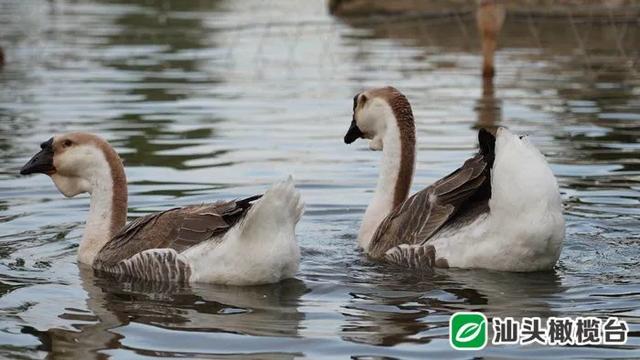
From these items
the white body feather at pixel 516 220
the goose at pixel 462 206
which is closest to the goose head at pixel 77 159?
the goose at pixel 462 206

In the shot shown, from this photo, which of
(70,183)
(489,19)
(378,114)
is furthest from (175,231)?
(489,19)

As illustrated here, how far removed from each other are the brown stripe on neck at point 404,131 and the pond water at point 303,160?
0.81 m

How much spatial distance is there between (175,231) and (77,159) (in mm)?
1306

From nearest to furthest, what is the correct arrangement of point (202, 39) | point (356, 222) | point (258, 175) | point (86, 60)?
point (356, 222) < point (258, 175) < point (86, 60) < point (202, 39)

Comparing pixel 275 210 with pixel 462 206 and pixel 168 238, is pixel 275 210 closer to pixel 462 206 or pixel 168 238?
pixel 168 238

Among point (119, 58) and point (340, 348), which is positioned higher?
point (119, 58)

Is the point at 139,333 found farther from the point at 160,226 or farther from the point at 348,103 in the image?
the point at 348,103

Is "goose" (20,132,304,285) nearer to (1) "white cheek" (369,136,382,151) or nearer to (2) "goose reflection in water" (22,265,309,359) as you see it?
(2) "goose reflection in water" (22,265,309,359)

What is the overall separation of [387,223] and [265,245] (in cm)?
181

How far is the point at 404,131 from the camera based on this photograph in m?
11.3

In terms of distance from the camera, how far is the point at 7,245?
444 inches

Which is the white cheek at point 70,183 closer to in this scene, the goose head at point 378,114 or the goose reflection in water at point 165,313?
the goose reflection in water at point 165,313

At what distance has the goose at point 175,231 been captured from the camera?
9.38m

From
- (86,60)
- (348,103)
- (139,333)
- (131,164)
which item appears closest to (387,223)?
(139,333)
